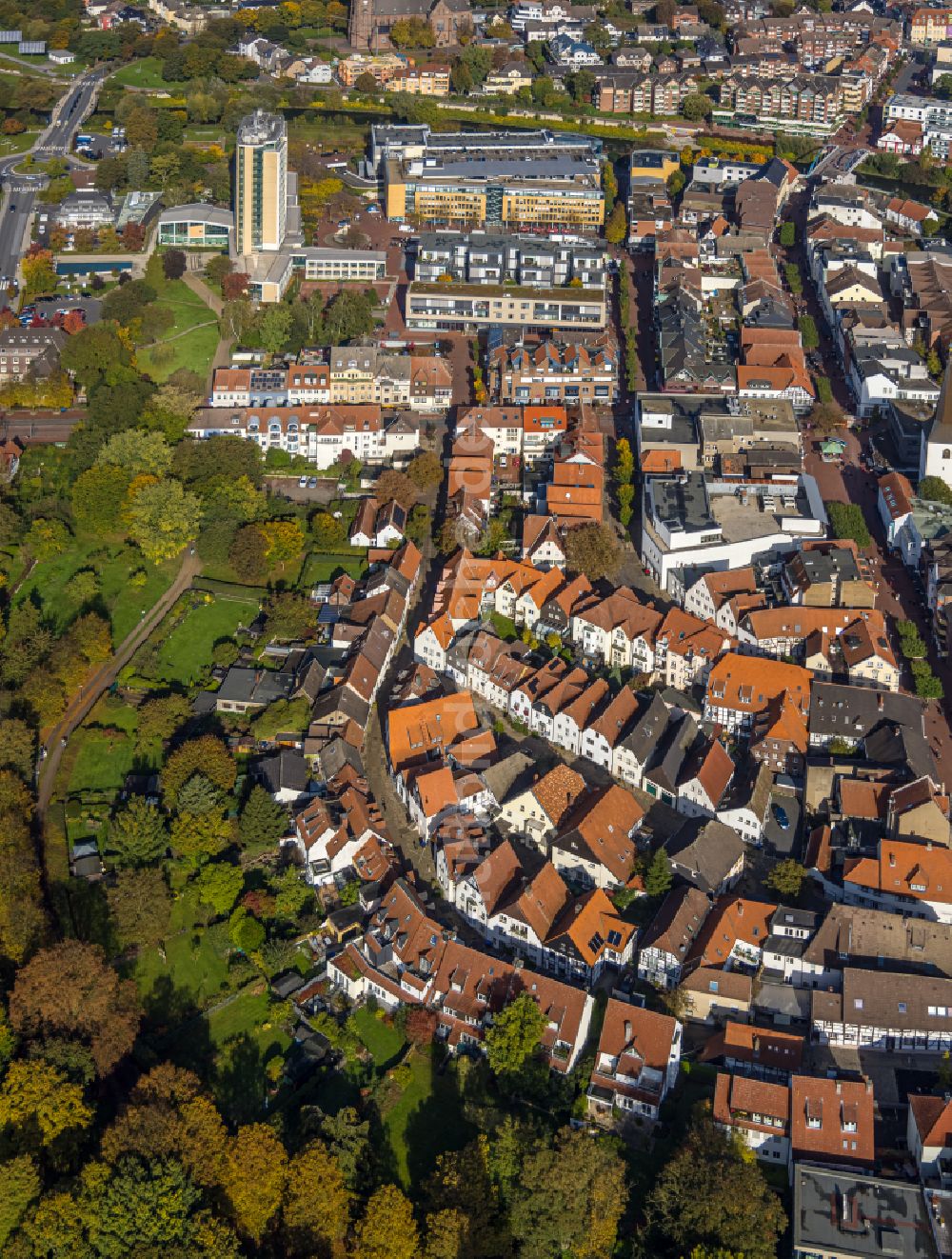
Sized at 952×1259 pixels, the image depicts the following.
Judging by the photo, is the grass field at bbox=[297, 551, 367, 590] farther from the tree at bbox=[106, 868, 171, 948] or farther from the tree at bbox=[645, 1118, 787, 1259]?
the tree at bbox=[645, 1118, 787, 1259]

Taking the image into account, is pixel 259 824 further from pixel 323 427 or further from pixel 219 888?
pixel 323 427

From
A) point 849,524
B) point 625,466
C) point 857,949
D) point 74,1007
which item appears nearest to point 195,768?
point 74,1007

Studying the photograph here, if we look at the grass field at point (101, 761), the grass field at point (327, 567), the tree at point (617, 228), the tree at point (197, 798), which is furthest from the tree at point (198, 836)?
the tree at point (617, 228)

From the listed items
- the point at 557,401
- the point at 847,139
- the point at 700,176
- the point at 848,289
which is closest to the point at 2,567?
the point at 557,401

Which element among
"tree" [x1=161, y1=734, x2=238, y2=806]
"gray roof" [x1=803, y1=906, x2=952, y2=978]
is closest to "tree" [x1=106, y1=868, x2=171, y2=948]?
"tree" [x1=161, y1=734, x2=238, y2=806]

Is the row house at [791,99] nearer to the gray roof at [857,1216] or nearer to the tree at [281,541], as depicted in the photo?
the tree at [281,541]
